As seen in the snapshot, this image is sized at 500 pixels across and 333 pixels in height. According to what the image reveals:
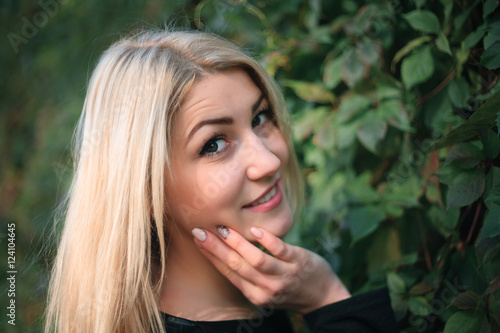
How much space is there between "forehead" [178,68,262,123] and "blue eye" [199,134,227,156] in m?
0.08

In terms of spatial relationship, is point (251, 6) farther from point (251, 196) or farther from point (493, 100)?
point (493, 100)

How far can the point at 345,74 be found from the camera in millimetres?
1741

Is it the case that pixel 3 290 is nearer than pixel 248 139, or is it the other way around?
pixel 248 139

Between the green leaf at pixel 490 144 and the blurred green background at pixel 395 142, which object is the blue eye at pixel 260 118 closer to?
the blurred green background at pixel 395 142

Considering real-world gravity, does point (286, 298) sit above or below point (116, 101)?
below

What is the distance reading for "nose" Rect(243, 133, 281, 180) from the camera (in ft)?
4.42

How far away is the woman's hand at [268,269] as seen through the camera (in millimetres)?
1385

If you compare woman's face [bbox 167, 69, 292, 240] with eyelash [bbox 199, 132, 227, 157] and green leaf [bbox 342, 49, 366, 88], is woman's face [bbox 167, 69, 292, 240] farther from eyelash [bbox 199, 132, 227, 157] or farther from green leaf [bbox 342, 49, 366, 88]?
green leaf [bbox 342, 49, 366, 88]

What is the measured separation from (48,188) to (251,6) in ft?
8.07

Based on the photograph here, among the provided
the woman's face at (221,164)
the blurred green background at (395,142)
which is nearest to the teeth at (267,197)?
the woman's face at (221,164)

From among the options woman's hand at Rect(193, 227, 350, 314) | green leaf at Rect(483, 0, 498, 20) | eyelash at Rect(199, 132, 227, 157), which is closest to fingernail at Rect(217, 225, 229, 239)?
woman's hand at Rect(193, 227, 350, 314)

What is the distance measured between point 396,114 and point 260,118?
530 mm

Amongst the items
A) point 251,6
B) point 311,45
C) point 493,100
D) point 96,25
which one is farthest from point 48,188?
point 493,100

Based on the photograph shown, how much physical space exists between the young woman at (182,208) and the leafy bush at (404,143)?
0.28 metres
